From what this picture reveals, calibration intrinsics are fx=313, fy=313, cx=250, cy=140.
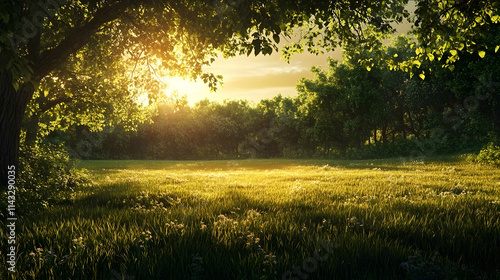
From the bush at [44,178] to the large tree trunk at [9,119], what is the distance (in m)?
0.45

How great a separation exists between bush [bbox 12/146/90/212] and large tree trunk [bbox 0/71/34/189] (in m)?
0.45

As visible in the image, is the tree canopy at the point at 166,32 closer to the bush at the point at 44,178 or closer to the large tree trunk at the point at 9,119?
the large tree trunk at the point at 9,119

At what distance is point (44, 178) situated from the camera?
9188 mm

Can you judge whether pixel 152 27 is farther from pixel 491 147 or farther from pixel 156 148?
pixel 156 148

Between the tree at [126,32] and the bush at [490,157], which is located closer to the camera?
the tree at [126,32]

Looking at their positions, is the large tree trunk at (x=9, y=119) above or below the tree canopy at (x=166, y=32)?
below

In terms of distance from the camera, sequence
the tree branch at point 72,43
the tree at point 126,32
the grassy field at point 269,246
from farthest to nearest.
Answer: the tree branch at point 72,43 → the tree at point 126,32 → the grassy field at point 269,246

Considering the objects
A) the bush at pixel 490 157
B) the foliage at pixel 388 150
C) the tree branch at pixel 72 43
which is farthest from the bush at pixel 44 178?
the foliage at pixel 388 150

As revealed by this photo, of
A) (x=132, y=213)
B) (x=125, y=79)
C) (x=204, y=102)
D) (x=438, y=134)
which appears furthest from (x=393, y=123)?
(x=132, y=213)

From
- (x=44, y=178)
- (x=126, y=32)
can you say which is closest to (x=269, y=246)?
(x=44, y=178)

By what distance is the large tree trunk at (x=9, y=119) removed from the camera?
7.64m

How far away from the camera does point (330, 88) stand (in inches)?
1998

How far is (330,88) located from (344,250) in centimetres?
4933

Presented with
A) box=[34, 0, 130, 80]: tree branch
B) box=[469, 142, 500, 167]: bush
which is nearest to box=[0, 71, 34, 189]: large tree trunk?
box=[34, 0, 130, 80]: tree branch
